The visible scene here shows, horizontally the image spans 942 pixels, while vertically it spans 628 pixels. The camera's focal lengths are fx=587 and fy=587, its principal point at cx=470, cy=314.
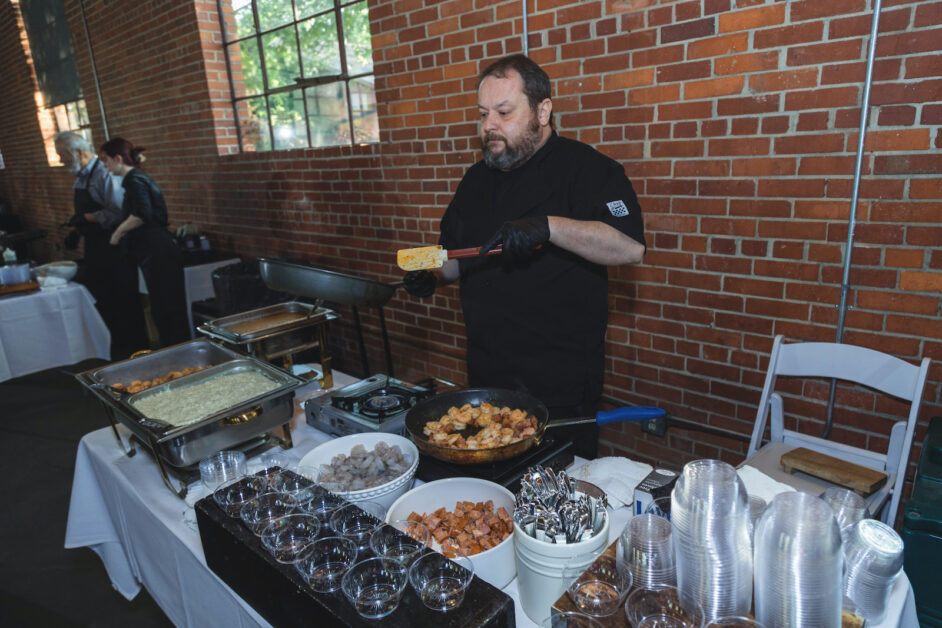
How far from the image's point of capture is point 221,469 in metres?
1.53

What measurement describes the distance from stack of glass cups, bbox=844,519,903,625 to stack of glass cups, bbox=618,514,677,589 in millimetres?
264

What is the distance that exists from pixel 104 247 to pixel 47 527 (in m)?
2.95

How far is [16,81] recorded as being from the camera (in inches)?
342

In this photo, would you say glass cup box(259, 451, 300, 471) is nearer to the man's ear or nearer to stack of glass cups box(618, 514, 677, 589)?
stack of glass cups box(618, 514, 677, 589)

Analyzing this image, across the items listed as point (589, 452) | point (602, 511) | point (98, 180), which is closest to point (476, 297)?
point (589, 452)

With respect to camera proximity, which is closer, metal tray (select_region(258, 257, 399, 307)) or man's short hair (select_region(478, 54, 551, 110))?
man's short hair (select_region(478, 54, 551, 110))

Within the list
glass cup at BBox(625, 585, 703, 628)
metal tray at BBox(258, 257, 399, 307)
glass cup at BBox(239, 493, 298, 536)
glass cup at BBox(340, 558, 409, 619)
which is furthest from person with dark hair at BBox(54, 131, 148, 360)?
glass cup at BBox(625, 585, 703, 628)

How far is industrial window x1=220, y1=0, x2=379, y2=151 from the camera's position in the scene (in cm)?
370

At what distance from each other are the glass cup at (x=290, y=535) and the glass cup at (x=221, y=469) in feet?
1.18

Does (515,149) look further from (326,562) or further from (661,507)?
(326,562)

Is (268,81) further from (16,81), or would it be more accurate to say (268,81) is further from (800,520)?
(16,81)

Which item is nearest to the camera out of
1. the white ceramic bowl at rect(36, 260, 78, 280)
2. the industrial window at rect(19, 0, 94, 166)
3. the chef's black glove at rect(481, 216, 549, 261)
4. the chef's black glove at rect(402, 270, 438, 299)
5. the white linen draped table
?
the white linen draped table

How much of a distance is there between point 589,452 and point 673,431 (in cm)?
89

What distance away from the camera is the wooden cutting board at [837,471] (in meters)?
1.57
